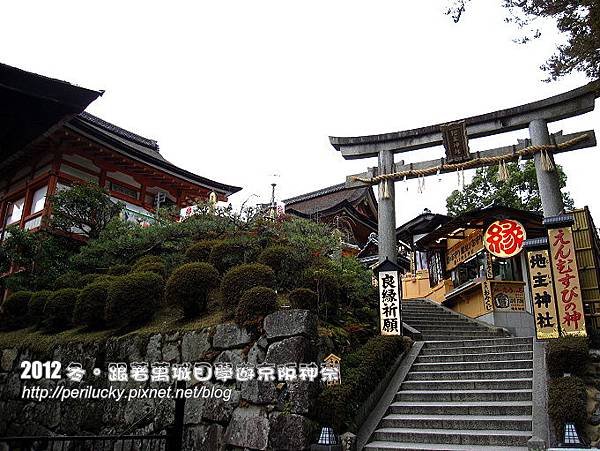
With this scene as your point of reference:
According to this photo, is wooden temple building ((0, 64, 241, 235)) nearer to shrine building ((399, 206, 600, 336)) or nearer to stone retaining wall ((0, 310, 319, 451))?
stone retaining wall ((0, 310, 319, 451))

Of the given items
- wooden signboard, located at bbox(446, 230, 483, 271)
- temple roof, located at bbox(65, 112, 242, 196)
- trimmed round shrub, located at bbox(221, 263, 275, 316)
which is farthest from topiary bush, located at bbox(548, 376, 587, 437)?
temple roof, located at bbox(65, 112, 242, 196)

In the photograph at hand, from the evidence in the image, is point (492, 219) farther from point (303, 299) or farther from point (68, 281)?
point (68, 281)

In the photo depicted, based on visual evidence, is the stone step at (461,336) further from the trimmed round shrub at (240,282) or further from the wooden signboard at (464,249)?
the trimmed round shrub at (240,282)

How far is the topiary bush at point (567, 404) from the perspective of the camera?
6.15 m

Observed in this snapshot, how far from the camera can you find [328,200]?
34.3m

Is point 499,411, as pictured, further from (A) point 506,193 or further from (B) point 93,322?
(A) point 506,193

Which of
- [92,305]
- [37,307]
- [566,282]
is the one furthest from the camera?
[37,307]

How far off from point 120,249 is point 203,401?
7191 mm

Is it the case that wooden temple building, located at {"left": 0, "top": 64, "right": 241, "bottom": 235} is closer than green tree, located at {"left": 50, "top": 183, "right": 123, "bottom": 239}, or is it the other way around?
green tree, located at {"left": 50, "top": 183, "right": 123, "bottom": 239}

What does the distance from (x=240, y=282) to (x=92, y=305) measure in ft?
12.6

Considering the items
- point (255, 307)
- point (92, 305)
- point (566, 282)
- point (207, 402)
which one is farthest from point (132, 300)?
point (566, 282)

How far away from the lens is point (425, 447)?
670 centimetres

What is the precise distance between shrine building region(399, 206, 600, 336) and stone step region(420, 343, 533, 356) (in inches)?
88.4

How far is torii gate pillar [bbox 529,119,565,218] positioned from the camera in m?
12.9
